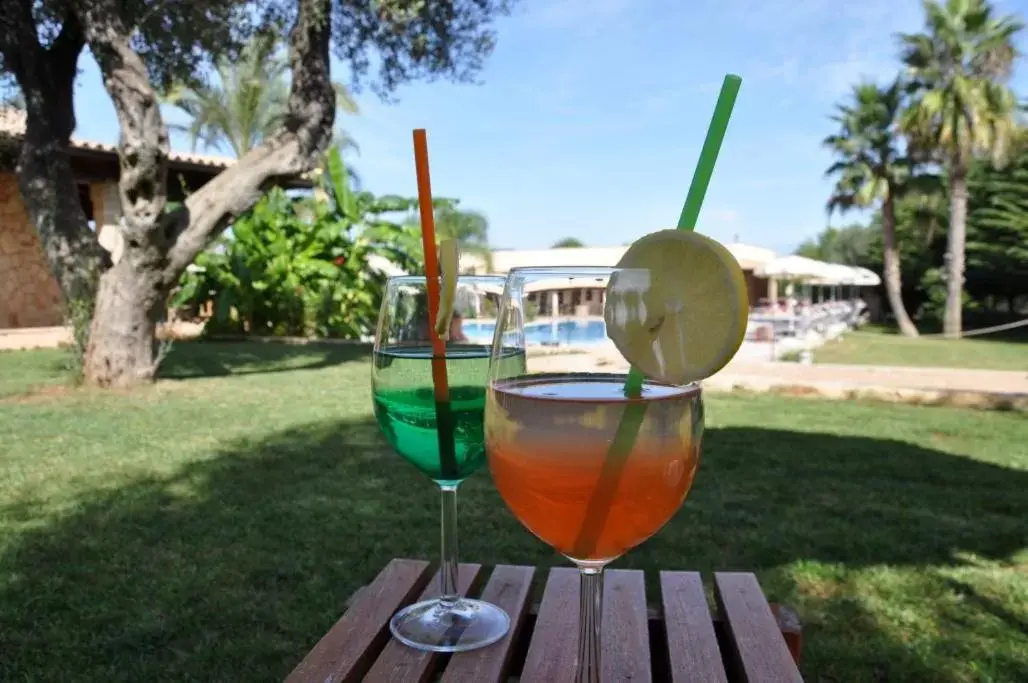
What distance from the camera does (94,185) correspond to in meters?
17.2

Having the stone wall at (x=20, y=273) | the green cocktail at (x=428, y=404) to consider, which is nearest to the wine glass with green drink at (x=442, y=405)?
the green cocktail at (x=428, y=404)

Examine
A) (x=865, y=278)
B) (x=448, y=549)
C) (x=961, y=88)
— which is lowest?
(x=448, y=549)

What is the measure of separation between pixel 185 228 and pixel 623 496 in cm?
807

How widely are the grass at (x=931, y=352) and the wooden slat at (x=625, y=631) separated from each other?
14.7 metres

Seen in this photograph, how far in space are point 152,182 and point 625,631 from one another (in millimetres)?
7440

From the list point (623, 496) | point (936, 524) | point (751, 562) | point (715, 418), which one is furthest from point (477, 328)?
point (715, 418)

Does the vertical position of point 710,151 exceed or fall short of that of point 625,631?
it exceeds it

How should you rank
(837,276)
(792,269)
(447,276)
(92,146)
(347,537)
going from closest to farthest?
(447,276) → (347,537) → (92,146) → (792,269) → (837,276)

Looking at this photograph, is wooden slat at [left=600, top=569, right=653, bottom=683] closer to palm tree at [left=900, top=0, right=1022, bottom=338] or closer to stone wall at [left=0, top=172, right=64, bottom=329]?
stone wall at [left=0, top=172, right=64, bottom=329]

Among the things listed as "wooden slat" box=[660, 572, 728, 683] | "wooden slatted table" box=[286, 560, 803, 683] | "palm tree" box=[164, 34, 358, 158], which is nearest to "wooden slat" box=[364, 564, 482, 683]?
"wooden slatted table" box=[286, 560, 803, 683]

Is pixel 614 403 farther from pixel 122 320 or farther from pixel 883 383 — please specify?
pixel 883 383

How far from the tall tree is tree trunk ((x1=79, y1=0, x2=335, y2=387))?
0.01 metres

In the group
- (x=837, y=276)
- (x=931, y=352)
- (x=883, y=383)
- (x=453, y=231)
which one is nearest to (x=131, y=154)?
(x=883, y=383)

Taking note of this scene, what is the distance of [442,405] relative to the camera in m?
1.30
